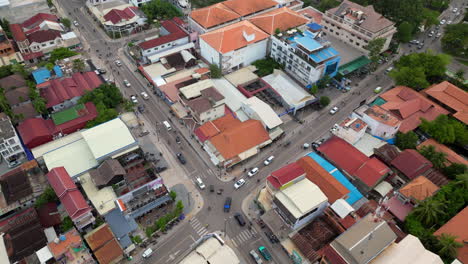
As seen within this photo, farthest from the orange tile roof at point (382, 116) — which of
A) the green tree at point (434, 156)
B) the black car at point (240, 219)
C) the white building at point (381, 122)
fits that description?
the black car at point (240, 219)

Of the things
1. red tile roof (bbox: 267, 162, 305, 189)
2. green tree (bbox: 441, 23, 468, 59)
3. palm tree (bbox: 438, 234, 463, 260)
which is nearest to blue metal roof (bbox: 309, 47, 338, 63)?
red tile roof (bbox: 267, 162, 305, 189)

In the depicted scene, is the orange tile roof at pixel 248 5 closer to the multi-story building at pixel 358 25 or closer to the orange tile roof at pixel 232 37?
the orange tile roof at pixel 232 37

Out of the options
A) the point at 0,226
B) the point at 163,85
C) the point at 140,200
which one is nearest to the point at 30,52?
the point at 163,85

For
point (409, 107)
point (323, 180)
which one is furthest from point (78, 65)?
point (409, 107)

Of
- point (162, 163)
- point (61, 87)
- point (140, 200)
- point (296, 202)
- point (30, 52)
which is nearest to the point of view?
point (296, 202)

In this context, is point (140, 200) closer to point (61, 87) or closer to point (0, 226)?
point (0, 226)
